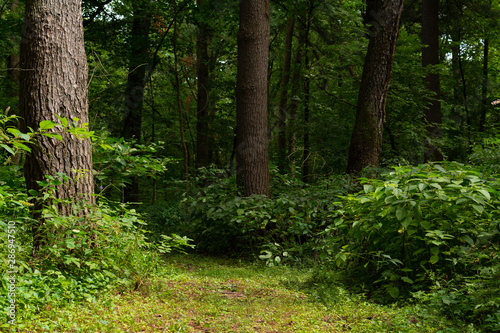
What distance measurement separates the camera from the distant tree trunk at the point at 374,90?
7445 mm

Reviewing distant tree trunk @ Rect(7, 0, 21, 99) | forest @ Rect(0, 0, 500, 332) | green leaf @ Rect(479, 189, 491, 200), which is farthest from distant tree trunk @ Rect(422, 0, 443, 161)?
distant tree trunk @ Rect(7, 0, 21, 99)

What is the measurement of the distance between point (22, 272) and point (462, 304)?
11.7ft

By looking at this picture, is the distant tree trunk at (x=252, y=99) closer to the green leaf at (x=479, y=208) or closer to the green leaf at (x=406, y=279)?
the green leaf at (x=406, y=279)

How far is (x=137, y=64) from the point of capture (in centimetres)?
1139

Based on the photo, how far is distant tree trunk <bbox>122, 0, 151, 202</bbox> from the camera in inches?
439

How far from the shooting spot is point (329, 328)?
10.4 feet

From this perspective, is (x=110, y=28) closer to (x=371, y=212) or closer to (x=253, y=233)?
(x=253, y=233)

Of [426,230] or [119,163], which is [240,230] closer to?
[119,163]

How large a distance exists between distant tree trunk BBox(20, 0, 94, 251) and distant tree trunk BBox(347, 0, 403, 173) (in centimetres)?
537

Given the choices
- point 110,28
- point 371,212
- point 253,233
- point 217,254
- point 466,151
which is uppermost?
point 110,28

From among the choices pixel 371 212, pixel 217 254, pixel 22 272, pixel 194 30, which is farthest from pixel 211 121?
pixel 22 272

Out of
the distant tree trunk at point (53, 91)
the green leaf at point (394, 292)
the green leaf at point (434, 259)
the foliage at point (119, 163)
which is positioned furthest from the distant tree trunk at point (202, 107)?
the green leaf at point (434, 259)

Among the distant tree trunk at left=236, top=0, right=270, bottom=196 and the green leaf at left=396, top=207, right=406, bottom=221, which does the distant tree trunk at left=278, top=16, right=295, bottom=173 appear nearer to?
the distant tree trunk at left=236, top=0, right=270, bottom=196

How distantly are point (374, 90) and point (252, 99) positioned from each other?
2446 mm
